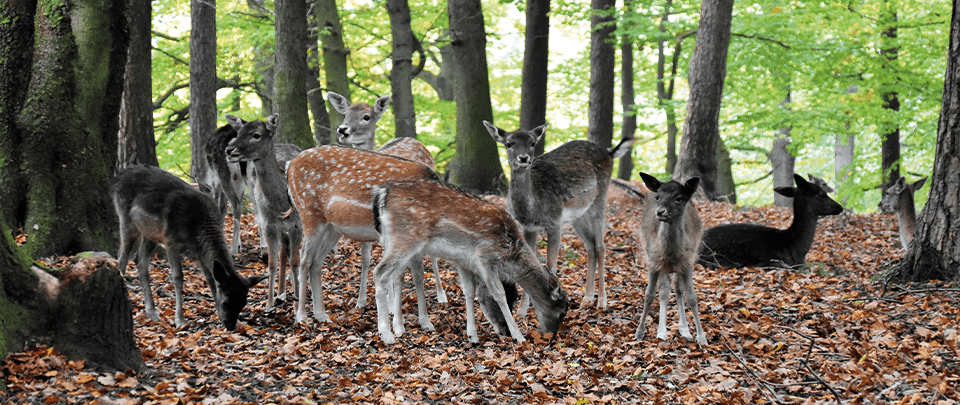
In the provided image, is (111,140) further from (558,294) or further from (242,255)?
(558,294)

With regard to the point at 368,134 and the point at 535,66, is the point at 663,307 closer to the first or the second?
the point at 368,134

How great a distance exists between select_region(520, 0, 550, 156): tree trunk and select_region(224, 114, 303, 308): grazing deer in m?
7.75

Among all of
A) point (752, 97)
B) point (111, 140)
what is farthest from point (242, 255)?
point (752, 97)

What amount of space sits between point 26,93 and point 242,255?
3.02 metres

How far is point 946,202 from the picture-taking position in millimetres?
7137

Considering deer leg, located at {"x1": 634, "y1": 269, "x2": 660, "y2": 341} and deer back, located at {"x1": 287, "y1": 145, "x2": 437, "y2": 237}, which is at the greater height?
deer back, located at {"x1": 287, "y1": 145, "x2": 437, "y2": 237}

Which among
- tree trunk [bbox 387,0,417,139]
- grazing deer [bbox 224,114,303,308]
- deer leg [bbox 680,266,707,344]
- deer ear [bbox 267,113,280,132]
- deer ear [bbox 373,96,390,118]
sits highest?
tree trunk [bbox 387,0,417,139]

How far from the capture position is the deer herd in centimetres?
617

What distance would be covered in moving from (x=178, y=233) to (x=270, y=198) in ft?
3.93

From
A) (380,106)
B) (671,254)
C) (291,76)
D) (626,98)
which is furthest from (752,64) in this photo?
(671,254)

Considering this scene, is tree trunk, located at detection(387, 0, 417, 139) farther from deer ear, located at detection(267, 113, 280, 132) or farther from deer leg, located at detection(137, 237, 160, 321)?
deer leg, located at detection(137, 237, 160, 321)

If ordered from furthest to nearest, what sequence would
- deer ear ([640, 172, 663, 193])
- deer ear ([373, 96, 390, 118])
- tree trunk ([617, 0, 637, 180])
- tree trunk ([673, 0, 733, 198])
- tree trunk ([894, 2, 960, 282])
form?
tree trunk ([617, 0, 637, 180])
tree trunk ([673, 0, 733, 198])
deer ear ([373, 96, 390, 118])
tree trunk ([894, 2, 960, 282])
deer ear ([640, 172, 663, 193])

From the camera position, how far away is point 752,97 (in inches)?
747

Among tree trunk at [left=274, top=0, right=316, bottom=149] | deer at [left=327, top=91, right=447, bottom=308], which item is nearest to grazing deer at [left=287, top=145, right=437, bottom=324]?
deer at [left=327, top=91, right=447, bottom=308]
